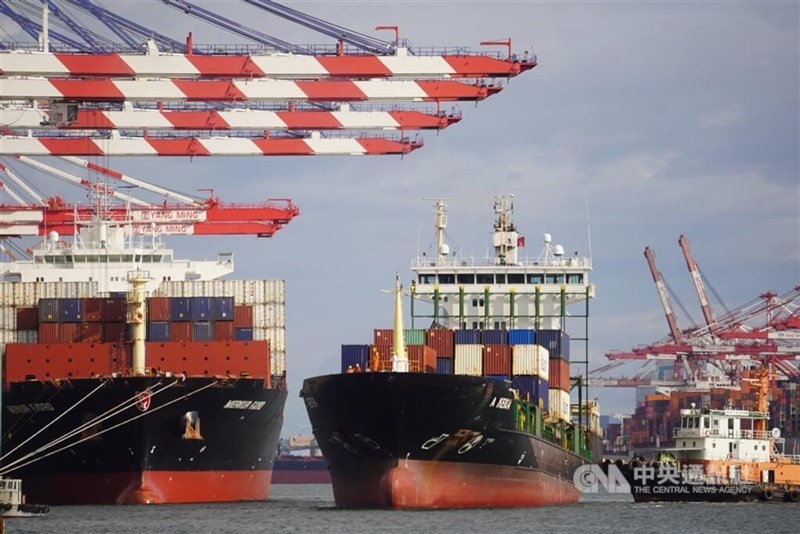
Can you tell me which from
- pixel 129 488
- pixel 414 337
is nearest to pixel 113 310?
Answer: pixel 129 488

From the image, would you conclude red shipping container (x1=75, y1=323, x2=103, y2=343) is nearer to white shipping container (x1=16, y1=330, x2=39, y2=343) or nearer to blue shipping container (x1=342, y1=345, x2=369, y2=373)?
white shipping container (x1=16, y1=330, x2=39, y2=343)

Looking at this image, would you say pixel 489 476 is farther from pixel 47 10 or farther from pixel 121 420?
pixel 47 10

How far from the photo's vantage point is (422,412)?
1656 inches

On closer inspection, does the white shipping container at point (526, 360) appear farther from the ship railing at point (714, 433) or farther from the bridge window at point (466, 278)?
the bridge window at point (466, 278)

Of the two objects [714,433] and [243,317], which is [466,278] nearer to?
[243,317]

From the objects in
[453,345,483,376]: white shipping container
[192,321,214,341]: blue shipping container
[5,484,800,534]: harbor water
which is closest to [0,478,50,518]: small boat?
[5,484,800,534]: harbor water

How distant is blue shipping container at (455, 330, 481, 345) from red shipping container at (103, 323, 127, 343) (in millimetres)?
11234

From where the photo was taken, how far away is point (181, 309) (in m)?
52.9

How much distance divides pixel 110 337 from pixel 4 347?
138 inches

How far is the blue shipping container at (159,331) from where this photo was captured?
52625 millimetres

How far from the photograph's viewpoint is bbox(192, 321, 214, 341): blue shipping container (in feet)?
173

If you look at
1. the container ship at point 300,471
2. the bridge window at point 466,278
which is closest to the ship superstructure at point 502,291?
the bridge window at point 466,278

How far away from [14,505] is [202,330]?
10304 millimetres

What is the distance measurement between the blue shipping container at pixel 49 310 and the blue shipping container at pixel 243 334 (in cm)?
580
